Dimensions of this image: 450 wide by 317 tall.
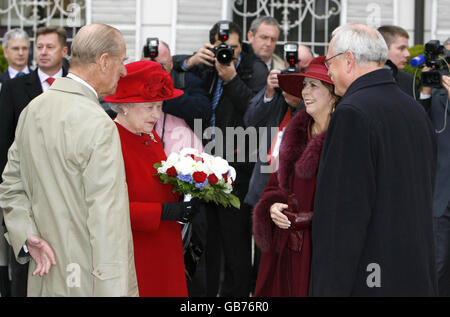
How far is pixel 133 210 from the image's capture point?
343 cm

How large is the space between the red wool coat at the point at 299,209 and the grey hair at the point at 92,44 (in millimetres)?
1233

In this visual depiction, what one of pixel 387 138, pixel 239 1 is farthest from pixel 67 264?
pixel 239 1

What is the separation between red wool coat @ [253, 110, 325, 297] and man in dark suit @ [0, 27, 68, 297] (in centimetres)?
183

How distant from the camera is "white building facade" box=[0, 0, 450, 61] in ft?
28.4

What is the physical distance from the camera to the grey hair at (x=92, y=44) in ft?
10.1

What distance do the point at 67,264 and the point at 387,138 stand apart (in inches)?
58.9

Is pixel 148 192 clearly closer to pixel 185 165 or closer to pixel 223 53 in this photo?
pixel 185 165

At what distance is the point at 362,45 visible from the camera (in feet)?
9.92

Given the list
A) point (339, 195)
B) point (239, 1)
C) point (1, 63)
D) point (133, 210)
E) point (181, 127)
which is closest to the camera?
point (339, 195)

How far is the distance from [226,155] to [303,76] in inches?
57.0

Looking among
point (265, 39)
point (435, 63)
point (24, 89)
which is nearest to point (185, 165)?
point (24, 89)

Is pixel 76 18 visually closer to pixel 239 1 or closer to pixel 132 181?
pixel 239 1

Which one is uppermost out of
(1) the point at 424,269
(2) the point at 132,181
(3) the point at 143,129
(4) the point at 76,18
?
(4) the point at 76,18

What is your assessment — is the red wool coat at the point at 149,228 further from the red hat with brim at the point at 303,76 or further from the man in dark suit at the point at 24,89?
the man in dark suit at the point at 24,89
